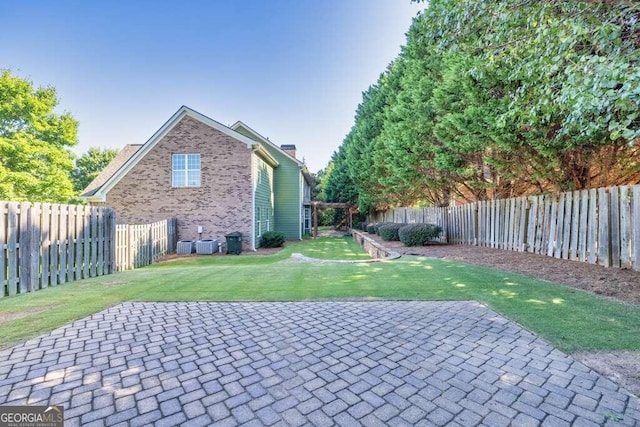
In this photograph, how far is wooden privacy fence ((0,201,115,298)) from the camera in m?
5.69

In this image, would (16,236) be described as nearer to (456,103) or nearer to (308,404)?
(308,404)

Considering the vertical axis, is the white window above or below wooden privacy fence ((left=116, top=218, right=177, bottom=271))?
above

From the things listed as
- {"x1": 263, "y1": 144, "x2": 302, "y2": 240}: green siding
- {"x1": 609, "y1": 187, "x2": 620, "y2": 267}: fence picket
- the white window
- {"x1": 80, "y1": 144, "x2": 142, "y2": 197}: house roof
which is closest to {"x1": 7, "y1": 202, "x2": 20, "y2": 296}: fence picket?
the white window

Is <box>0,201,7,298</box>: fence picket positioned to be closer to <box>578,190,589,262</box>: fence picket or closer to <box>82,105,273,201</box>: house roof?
<box>82,105,273,201</box>: house roof

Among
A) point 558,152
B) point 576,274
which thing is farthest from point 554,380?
point 558,152

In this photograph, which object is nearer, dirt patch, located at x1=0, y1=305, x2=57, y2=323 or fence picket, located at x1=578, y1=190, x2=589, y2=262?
dirt patch, located at x1=0, y1=305, x2=57, y2=323

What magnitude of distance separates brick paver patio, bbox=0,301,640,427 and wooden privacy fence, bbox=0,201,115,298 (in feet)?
9.47

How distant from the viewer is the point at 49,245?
21.7ft

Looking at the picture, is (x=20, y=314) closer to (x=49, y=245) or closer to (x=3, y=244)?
(x=3, y=244)

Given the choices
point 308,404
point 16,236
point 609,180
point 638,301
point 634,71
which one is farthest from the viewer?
point 609,180

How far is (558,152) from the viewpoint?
7.74 m

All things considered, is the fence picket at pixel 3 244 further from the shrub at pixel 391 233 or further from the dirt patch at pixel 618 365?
the shrub at pixel 391 233

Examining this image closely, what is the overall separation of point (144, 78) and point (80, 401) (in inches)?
700

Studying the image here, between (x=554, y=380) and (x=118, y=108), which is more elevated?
(x=118, y=108)
